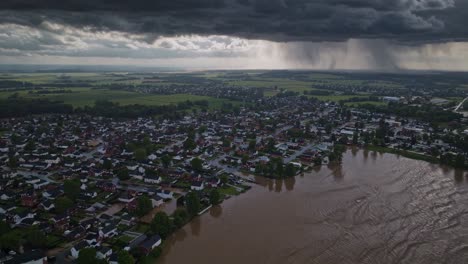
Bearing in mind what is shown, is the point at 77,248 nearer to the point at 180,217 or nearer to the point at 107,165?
the point at 180,217

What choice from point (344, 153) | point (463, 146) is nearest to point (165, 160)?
point (344, 153)

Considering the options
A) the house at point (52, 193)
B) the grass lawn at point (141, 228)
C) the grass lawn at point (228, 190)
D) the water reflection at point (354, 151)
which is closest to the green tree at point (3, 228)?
the house at point (52, 193)

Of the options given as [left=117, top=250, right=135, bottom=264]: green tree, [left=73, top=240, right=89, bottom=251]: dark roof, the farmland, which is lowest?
A: [left=73, top=240, right=89, bottom=251]: dark roof

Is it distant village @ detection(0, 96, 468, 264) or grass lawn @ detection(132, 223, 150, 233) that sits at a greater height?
distant village @ detection(0, 96, 468, 264)

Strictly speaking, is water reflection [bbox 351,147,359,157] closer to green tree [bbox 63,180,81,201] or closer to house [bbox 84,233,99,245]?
green tree [bbox 63,180,81,201]

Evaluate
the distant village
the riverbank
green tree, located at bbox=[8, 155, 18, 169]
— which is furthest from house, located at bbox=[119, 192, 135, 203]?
the riverbank

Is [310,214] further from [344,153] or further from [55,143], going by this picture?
[55,143]
